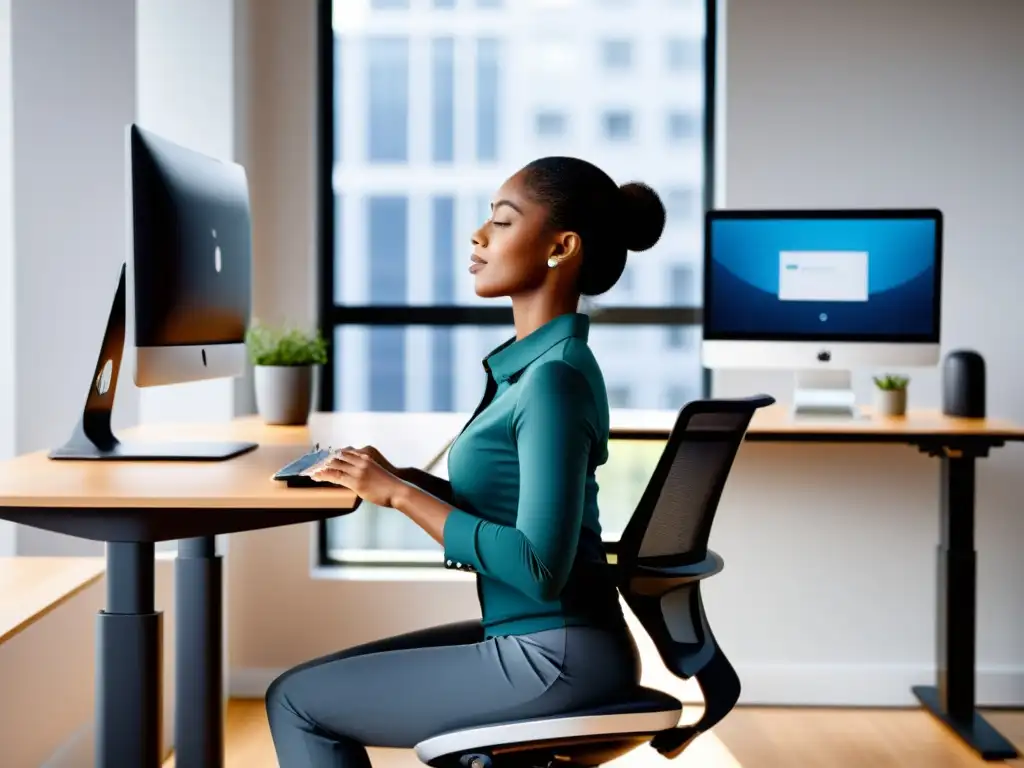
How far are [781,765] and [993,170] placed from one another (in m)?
1.83

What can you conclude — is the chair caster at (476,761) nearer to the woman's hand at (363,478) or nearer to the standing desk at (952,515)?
the woman's hand at (363,478)

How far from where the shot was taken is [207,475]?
180 centimetres

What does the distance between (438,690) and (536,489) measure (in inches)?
11.5

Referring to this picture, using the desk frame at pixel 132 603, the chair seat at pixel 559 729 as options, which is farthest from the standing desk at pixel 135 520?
the chair seat at pixel 559 729

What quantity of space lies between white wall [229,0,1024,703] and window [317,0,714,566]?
0.18 m

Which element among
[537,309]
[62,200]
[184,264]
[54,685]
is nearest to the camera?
[537,309]

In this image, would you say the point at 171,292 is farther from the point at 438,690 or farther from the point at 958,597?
the point at 958,597

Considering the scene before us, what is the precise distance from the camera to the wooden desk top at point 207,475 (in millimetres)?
1563

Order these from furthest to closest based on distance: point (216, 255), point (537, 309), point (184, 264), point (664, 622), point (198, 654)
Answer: point (198, 654) → point (216, 255) → point (184, 264) → point (664, 622) → point (537, 309)

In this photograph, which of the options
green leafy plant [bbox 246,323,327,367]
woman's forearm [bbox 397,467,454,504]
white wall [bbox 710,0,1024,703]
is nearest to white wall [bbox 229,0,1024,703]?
white wall [bbox 710,0,1024,703]

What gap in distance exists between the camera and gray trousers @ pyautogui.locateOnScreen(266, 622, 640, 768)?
4.79 ft

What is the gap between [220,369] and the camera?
2.24 meters

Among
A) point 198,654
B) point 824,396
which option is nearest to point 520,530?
point 198,654

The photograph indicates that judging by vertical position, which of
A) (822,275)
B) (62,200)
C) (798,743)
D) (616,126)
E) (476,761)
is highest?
(616,126)
